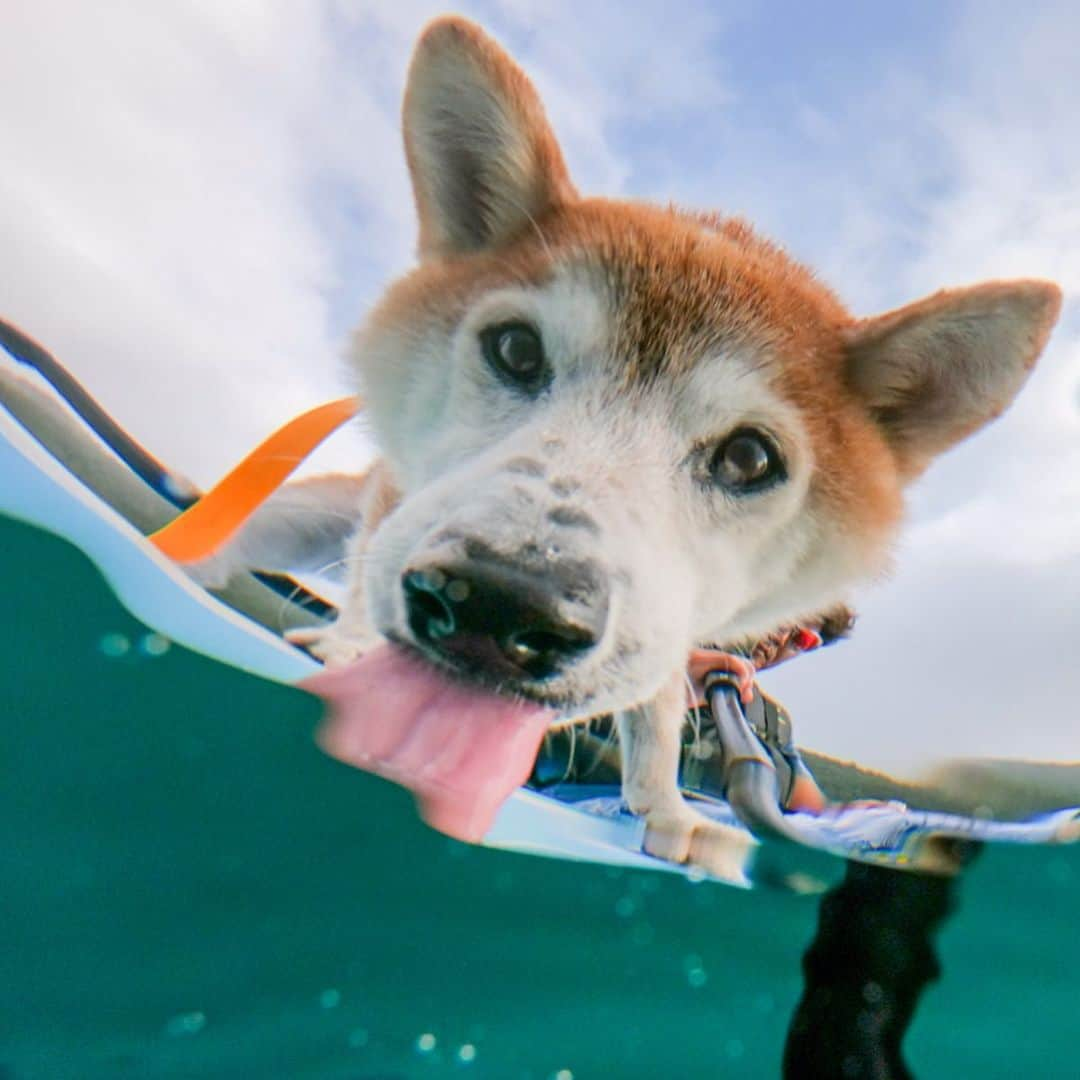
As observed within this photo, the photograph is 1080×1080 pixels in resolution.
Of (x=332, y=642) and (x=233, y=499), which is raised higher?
(x=233, y=499)

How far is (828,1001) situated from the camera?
9.95ft

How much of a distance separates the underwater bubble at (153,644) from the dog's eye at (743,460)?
1.42 m

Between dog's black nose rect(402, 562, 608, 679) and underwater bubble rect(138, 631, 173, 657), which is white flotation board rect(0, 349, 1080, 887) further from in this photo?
dog's black nose rect(402, 562, 608, 679)

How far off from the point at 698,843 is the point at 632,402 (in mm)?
1473

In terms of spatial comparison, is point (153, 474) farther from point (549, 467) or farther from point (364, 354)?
point (549, 467)

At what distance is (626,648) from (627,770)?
2.94ft

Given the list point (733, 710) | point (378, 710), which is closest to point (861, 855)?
point (733, 710)

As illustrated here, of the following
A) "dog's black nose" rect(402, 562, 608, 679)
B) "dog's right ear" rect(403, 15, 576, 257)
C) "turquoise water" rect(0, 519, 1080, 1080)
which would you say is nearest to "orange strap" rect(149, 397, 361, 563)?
"turquoise water" rect(0, 519, 1080, 1080)

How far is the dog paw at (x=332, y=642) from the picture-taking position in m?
1.99

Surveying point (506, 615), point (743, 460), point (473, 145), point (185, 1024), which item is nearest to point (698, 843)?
point (743, 460)

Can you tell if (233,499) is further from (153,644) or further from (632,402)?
(632,402)

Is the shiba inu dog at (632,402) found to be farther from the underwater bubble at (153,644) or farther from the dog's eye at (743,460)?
the underwater bubble at (153,644)

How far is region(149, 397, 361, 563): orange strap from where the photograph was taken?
2.02 meters

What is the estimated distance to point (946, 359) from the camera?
79.7 inches
